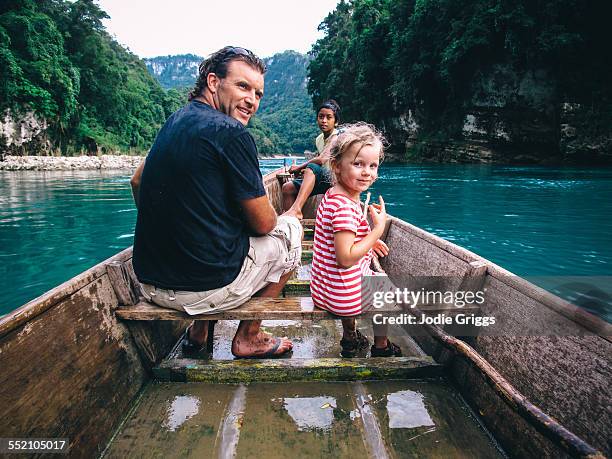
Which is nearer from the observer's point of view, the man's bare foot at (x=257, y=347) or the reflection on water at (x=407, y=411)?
the reflection on water at (x=407, y=411)

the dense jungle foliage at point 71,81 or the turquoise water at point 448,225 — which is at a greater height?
the dense jungle foliage at point 71,81

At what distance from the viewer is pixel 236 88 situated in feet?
5.39

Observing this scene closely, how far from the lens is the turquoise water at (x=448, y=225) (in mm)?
4754

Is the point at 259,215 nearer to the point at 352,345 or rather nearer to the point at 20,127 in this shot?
the point at 352,345

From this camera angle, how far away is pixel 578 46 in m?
16.1

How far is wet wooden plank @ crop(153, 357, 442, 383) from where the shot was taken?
5.71 ft

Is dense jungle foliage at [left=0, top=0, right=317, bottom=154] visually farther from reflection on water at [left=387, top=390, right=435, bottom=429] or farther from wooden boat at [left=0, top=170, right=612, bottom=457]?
reflection on water at [left=387, top=390, right=435, bottom=429]

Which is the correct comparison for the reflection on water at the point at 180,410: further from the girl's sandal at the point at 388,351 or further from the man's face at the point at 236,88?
the man's face at the point at 236,88

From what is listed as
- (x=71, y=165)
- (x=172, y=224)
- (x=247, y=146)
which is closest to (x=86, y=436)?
(x=172, y=224)

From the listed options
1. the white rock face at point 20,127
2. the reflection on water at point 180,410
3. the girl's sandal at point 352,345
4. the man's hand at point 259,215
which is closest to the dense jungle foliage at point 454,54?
the girl's sandal at point 352,345

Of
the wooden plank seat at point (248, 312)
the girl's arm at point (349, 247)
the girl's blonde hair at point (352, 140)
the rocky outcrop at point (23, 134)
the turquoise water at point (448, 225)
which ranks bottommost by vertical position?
the turquoise water at point (448, 225)

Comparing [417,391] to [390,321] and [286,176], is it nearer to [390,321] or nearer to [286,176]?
[390,321]

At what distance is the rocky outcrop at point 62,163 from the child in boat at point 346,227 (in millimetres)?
27743

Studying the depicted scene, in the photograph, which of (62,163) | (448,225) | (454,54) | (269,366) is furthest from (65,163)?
(269,366)
